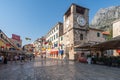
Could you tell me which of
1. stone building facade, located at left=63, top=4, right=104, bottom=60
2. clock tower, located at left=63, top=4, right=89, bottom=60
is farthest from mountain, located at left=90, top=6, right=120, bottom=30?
clock tower, located at left=63, top=4, right=89, bottom=60

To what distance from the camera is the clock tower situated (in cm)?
3834

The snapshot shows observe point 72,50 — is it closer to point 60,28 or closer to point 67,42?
point 67,42

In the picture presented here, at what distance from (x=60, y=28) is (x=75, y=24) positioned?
14.0m

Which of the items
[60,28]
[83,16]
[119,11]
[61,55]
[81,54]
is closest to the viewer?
[81,54]

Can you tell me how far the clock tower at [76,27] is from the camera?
3834cm

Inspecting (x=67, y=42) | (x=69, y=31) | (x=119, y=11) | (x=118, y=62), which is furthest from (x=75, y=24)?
(x=119, y=11)

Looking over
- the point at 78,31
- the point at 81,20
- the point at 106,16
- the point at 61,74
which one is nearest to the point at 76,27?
the point at 78,31

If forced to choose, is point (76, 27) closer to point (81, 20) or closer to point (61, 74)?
point (81, 20)

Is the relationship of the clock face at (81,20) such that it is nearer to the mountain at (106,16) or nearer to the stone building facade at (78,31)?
the stone building facade at (78,31)

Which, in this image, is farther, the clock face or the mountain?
the mountain

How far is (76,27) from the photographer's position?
38625mm

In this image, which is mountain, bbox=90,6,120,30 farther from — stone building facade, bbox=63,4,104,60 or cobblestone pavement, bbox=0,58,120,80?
cobblestone pavement, bbox=0,58,120,80

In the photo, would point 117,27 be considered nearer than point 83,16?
Yes

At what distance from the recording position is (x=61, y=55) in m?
48.6
